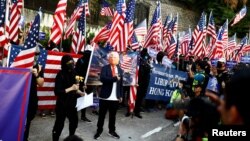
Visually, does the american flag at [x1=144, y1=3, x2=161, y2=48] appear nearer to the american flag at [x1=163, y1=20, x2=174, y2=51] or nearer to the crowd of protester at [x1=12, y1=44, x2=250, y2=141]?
the crowd of protester at [x1=12, y1=44, x2=250, y2=141]

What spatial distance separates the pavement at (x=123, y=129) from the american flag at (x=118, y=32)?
6.10 ft

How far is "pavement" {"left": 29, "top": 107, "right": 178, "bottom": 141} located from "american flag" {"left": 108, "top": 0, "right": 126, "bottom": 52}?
186 centimetres

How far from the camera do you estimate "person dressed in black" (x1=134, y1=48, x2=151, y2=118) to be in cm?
1114

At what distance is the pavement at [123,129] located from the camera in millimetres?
8367

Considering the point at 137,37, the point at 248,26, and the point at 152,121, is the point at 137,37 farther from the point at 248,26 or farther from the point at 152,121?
the point at 248,26

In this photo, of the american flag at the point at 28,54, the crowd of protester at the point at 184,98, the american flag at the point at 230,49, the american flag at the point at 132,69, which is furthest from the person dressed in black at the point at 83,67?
the american flag at the point at 230,49

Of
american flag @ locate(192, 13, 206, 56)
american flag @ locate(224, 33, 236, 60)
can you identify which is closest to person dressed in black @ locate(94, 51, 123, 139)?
american flag @ locate(192, 13, 206, 56)

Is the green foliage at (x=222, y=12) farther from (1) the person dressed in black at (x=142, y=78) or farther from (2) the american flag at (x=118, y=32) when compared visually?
(2) the american flag at (x=118, y=32)

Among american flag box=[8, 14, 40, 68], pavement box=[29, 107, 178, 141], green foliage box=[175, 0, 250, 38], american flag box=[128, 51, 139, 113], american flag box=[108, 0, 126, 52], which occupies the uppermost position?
green foliage box=[175, 0, 250, 38]

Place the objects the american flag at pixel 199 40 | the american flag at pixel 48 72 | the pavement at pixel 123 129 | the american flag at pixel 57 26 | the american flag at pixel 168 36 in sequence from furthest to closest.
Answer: the american flag at pixel 199 40
the american flag at pixel 168 36
the american flag at pixel 57 26
the american flag at pixel 48 72
the pavement at pixel 123 129

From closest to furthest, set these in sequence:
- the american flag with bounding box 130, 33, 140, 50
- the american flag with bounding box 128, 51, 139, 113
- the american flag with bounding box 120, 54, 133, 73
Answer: the american flag with bounding box 120, 54, 133, 73 → the american flag with bounding box 128, 51, 139, 113 → the american flag with bounding box 130, 33, 140, 50

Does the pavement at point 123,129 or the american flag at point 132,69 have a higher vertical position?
the american flag at point 132,69

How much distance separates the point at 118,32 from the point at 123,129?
2436 mm
